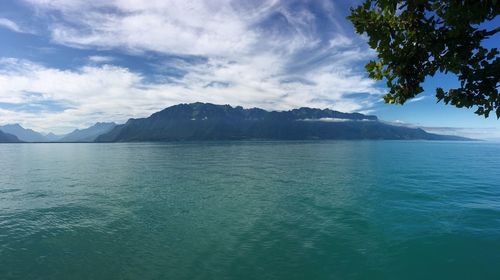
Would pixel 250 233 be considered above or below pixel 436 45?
below

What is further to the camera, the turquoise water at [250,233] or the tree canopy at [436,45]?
the turquoise water at [250,233]

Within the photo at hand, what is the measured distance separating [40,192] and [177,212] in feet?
92.4

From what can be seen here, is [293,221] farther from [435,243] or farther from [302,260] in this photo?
[435,243]

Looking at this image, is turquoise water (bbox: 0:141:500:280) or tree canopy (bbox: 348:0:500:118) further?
turquoise water (bbox: 0:141:500:280)

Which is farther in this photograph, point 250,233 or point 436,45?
point 250,233

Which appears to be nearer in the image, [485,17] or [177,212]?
[485,17]

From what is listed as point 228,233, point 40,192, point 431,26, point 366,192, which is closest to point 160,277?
point 228,233

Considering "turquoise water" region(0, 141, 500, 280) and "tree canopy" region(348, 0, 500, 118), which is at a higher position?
"tree canopy" region(348, 0, 500, 118)

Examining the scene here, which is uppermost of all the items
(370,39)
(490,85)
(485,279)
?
(370,39)

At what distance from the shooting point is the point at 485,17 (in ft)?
30.4

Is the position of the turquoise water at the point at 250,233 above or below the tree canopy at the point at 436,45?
below

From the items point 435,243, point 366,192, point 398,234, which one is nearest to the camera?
point 435,243

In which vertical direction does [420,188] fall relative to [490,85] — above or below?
below

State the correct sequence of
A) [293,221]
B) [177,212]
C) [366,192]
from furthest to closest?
[366,192] → [177,212] → [293,221]
